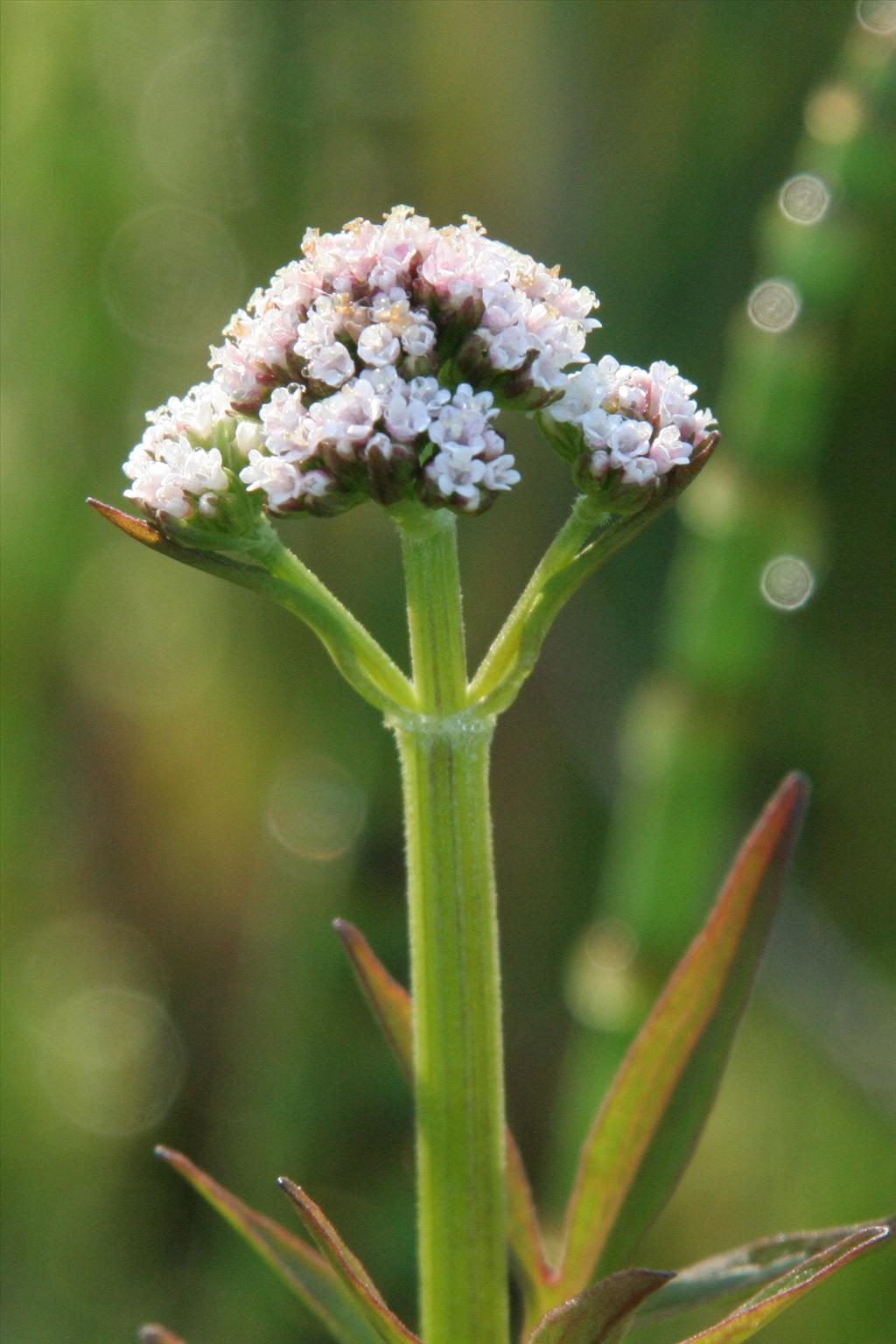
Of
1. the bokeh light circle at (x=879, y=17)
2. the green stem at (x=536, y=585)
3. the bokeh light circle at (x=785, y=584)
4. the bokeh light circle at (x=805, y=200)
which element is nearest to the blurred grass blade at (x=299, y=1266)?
the green stem at (x=536, y=585)

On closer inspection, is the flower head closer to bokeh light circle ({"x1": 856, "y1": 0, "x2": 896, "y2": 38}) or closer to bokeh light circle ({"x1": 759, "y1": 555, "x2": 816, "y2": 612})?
bokeh light circle ({"x1": 759, "y1": 555, "x2": 816, "y2": 612})

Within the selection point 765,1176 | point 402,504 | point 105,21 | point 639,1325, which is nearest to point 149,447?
point 402,504

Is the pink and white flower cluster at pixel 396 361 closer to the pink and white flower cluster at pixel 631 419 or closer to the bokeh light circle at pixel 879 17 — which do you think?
the pink and white flower cluster at pixel 631 419

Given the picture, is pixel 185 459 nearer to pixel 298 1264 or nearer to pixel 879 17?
pixel 298 1264

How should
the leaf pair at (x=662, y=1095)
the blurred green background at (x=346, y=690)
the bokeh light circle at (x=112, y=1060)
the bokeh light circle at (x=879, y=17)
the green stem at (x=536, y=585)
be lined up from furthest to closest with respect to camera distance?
the bokeh light circle at (x=112, y=1060) → the blurred green background at (x=346, y=690) → the bokeh light circle at (x=879, y=17) → the leaf pair at (x=662, y=1095) → the green stem at (x=536, y=585)

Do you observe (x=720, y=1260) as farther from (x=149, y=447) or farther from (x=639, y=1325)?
(x=149, y=447)
